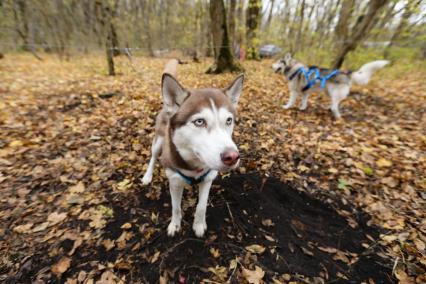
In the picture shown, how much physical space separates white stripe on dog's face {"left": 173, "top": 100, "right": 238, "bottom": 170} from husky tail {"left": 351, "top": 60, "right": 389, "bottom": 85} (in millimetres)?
5593

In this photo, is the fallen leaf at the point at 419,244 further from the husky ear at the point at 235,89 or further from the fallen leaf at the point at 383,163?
the husky ear at the point at 235,89

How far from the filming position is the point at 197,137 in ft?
6.31

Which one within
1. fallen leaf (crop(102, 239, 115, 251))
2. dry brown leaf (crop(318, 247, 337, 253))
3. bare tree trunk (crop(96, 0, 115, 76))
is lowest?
fallen leaf (crop(102, 239, 115, 251))

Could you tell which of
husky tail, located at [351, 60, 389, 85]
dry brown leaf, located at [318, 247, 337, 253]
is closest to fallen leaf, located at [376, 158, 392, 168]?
dry brown leaf, located at [318, 247, 337, 253]

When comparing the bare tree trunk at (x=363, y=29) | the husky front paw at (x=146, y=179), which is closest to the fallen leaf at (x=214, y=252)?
the husky front paw at (x=146, y=179)

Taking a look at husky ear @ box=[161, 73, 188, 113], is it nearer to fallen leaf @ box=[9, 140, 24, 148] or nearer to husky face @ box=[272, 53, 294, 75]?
fallen leaf @ box=[9, 140, 24, 148]

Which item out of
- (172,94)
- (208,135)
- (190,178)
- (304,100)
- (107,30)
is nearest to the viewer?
(208,135)

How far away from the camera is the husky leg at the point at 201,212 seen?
253 centimetres

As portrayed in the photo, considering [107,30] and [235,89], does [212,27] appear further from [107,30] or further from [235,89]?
[235,89]

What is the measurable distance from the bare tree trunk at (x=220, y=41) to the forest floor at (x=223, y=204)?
14.8 ft

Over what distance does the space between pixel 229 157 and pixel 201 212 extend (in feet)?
4.09

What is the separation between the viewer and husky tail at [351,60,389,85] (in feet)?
18.3

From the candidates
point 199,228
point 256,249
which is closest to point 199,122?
point 199,228

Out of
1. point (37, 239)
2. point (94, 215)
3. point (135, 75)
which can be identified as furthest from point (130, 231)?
point (135, 75)
